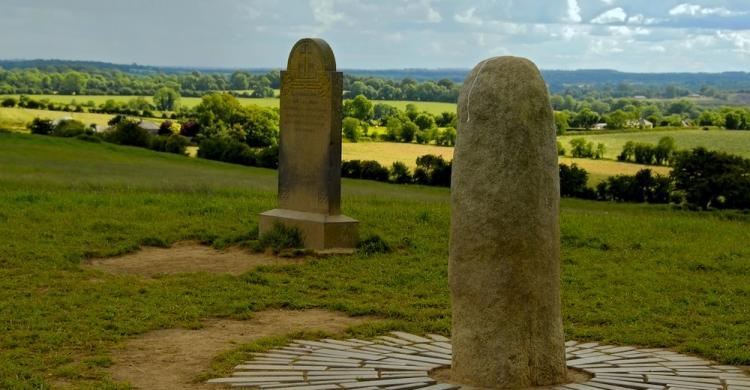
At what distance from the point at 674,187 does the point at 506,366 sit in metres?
27.7

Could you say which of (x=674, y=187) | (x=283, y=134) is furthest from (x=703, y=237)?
(x=674, y=187)

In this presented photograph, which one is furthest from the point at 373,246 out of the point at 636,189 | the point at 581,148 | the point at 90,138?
the point at 581,148

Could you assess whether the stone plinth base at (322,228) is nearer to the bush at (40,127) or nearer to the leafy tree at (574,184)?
the leafy tree at (574,184)

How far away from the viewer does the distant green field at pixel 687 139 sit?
57.7 m

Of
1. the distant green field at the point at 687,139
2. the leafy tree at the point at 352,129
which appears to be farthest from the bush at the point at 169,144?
the distant green field at the point at 687,139

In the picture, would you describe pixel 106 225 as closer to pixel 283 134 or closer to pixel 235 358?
pixel 283 134

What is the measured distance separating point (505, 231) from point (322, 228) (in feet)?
29.9

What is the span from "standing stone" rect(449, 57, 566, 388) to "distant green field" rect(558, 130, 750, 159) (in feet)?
157

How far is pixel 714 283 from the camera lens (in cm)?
1468

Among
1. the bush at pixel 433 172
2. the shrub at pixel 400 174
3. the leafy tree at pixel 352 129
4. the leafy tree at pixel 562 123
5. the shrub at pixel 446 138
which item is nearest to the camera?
the bush at pixel 433 172

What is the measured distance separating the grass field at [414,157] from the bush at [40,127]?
1534 centimetres

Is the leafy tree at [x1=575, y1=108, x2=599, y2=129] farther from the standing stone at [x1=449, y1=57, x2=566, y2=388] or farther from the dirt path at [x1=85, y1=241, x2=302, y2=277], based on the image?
the standing stone at [x1=449, y1=57, x2=566, y2=388]

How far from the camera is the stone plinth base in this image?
55.9 ft

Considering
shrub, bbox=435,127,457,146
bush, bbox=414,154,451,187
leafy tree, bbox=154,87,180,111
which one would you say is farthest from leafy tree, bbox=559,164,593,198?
leafy tree, bbox=154,87,180,111
